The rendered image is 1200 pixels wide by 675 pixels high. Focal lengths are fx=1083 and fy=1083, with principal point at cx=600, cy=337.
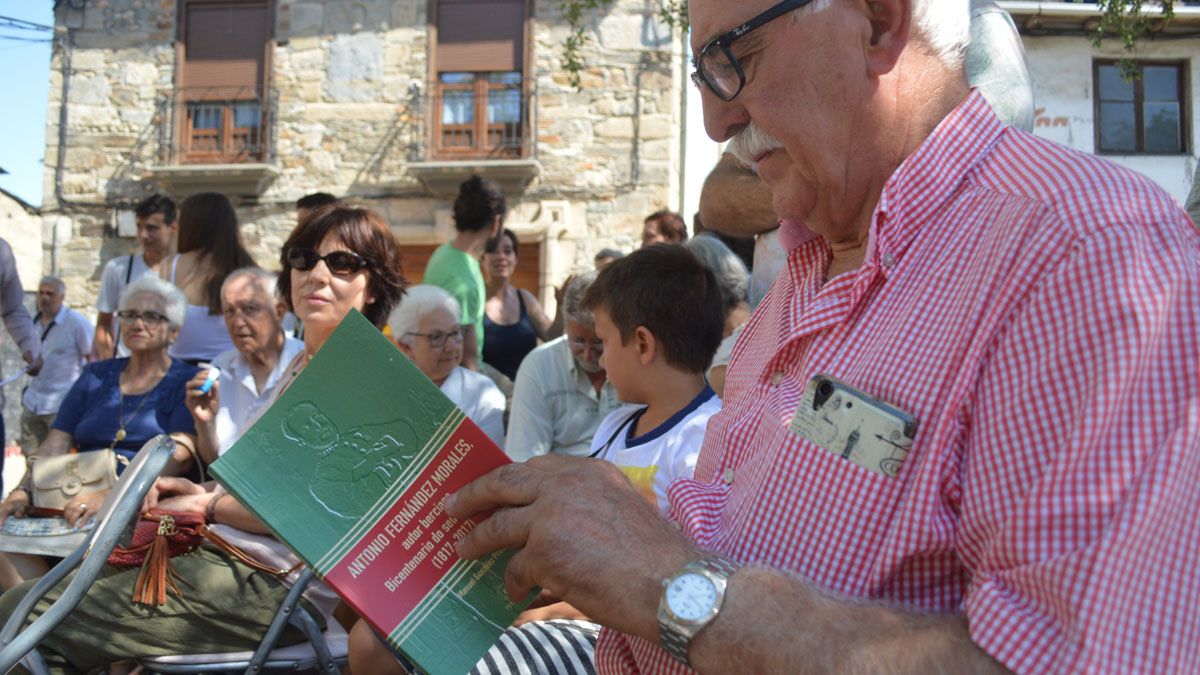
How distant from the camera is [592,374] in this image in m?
4.74

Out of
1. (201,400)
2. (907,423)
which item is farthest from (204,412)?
(907,423)

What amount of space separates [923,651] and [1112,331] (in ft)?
1.13

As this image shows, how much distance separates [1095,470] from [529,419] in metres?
3.78

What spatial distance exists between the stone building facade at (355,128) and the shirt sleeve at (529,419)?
7987 millimetres

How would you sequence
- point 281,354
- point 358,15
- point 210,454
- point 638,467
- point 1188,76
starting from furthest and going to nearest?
1. point 1188,76
2. point 358,15
3. point 281,354
4. point 210,454
5. point 638,467

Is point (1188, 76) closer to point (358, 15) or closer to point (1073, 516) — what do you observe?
point (358, 15)

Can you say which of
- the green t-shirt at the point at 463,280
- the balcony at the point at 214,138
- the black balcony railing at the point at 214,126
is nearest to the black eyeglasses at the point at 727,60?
the green t-shirt at the point at 463,280

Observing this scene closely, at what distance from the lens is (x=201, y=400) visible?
3.98 m

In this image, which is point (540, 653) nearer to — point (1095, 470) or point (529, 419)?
point (1095, 470)

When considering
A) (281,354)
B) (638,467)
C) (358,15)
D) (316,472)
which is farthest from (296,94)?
(316,472)

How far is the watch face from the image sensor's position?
1160 mm

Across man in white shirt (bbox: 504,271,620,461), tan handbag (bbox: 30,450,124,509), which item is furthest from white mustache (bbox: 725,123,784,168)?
man in white shirt (bbox: 504,271,620,461)

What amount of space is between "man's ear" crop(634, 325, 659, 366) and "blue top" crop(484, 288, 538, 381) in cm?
361

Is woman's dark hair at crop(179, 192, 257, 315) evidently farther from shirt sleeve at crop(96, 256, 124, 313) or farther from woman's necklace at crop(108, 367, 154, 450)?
woman's necklace at crop(108, 367, 154, 450)
